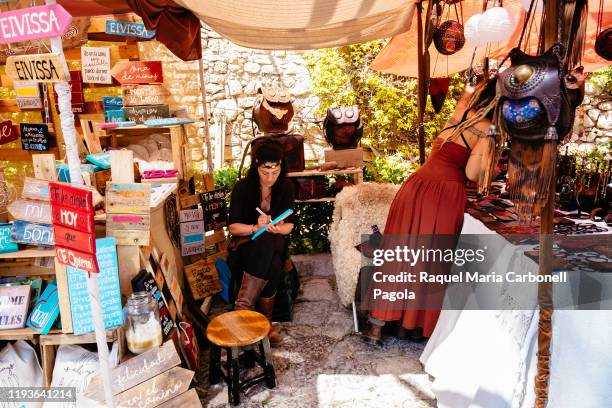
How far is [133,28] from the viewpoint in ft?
12.1

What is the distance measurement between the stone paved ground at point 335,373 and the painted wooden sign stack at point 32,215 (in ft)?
4.17

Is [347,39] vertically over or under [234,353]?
over

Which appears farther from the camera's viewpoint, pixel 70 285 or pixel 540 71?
pixel 70 285

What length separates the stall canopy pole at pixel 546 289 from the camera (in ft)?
5.08

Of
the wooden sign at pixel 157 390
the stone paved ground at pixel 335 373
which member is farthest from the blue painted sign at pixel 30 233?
the stone paved ground at pixel 335 373

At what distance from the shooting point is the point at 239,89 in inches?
308

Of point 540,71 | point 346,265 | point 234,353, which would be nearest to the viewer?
point 540,71

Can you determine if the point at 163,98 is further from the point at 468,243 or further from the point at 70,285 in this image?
the point at 468,243

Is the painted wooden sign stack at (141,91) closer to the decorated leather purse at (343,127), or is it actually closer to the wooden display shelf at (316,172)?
the wooden display shelf at (316,172)

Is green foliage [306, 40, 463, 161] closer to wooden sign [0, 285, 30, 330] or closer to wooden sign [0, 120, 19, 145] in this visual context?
wooden sign [0, 120, 19, 145]

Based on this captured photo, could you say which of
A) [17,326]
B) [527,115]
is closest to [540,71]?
[527,115]

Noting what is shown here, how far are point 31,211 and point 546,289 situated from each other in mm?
2262

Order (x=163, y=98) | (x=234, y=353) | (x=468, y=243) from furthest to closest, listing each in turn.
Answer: (x=163, y=98)
(x=468, y=243)
(x=234, y=353)

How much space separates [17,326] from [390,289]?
7.08 ft
